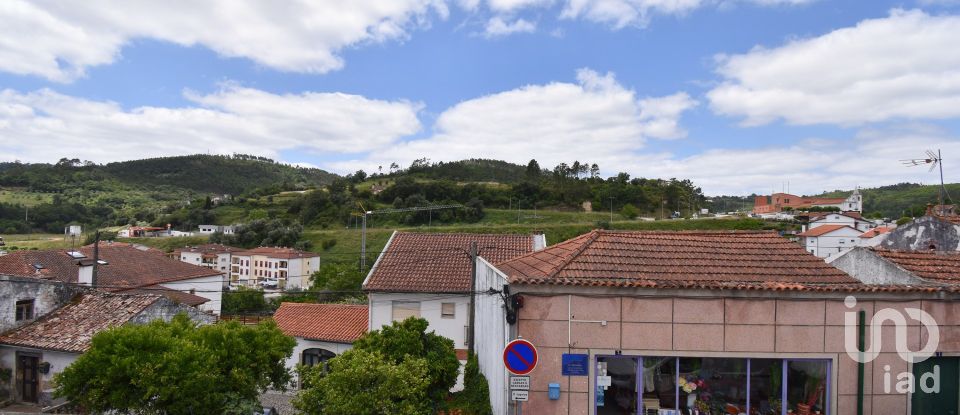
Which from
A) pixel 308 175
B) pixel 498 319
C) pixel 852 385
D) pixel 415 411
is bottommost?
pixel 415 411

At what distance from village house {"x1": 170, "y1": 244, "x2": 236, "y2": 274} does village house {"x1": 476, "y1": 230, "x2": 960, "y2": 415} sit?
62.2 metres

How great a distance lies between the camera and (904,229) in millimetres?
16578

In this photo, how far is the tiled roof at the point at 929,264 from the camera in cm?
1102

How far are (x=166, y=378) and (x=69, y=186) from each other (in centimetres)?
12411

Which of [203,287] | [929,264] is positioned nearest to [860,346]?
[929,264]

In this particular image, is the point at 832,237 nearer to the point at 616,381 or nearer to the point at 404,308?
the point at 404,308

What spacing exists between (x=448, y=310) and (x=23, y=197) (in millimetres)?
112959

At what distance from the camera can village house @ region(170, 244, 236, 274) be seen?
64.1m

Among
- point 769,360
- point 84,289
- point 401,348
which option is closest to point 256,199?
point 84,289

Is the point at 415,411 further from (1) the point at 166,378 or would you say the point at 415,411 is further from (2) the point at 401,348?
(1) the point at 166,378

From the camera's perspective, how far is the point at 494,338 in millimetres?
11750

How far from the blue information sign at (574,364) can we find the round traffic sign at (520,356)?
148 centimetres

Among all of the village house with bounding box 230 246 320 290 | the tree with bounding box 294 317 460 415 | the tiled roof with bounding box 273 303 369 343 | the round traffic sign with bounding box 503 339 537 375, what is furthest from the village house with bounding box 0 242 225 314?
the round traffic sign with bounding box 503 339 537 375

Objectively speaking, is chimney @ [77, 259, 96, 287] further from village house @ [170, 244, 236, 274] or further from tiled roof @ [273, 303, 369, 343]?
village house @ [170, 244, 236, 274]
